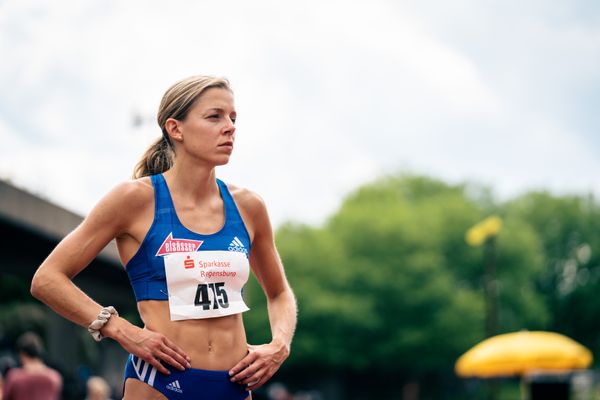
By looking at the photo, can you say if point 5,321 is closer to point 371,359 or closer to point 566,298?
point 371,359

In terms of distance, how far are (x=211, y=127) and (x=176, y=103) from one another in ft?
0.52

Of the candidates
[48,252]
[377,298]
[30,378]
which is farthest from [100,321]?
[377,298]

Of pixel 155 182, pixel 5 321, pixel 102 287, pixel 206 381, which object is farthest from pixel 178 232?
pixel 5 321

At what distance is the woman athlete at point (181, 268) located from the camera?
2934 mm

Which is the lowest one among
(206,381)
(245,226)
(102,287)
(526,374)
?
(206,381)

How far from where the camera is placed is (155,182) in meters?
3.20

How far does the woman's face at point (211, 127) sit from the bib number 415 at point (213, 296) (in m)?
0.45

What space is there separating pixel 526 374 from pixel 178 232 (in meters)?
18.9

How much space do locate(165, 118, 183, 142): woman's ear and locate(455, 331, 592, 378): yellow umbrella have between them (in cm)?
1524

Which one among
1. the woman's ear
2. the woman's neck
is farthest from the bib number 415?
the woman's ear

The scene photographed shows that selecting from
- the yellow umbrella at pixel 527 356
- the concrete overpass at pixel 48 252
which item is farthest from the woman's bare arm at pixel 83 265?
the yellow umbrella at pixel 527 356

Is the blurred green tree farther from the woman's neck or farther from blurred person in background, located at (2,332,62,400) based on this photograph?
the woman's neck

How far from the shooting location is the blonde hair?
314 cm

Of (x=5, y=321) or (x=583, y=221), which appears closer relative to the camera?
(x=5, y=321)
